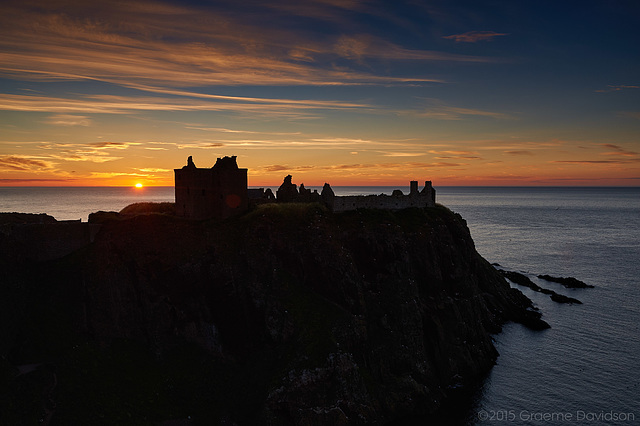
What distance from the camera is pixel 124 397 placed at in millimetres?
49000

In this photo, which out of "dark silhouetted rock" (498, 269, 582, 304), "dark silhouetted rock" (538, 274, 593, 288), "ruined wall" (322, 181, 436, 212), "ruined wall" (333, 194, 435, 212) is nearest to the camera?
"ruined wall" (322, 181, 436, 212)

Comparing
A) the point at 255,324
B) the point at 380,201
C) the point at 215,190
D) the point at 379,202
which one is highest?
the point at 215,190

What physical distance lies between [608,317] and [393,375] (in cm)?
5307

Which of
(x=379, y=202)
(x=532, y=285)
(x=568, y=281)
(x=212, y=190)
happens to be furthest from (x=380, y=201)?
(x=568, y=281)

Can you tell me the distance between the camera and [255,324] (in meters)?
59.4

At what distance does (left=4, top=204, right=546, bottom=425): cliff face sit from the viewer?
51000mm

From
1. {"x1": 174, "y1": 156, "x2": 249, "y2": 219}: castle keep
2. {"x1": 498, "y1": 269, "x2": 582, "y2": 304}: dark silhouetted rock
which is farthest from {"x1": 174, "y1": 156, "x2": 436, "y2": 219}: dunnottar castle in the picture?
{"x1": 498, "y1": 269, "x2": 582, "y2": 304}: dark silhouetted rock

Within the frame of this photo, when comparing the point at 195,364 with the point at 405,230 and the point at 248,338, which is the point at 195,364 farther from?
the point at 405,230

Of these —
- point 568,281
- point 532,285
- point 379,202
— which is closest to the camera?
point 379,202

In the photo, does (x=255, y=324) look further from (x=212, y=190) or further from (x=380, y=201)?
(x=380, y=201)

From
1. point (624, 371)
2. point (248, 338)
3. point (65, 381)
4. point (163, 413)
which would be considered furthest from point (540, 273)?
point (65, 381)

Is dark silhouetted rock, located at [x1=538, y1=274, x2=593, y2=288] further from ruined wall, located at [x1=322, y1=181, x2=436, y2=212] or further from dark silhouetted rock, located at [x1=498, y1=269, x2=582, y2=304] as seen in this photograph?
ruined wall, located at [x1=322, y1=181, x2=436, y2=212]

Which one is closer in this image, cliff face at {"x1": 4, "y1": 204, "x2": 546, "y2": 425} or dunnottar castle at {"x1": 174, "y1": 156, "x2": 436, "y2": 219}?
cliff face at {"x1": 4, "y1": 204, "x2": 546, "y2": 425}

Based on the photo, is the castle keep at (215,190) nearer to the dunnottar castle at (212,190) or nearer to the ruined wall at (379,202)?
the dunnottar castle at (212,190)
